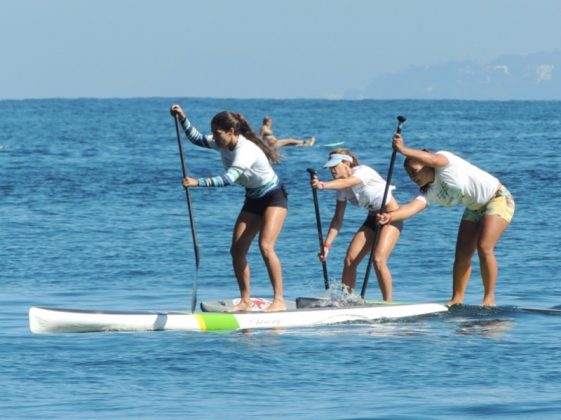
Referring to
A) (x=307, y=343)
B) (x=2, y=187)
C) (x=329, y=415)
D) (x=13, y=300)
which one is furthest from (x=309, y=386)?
(x=2, y=187)

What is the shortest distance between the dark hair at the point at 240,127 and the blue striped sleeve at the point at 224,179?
1.30 ft

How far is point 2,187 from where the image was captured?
33.5m

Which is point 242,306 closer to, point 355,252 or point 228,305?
point 228,305

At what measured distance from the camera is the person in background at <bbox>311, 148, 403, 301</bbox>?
46.3 ft

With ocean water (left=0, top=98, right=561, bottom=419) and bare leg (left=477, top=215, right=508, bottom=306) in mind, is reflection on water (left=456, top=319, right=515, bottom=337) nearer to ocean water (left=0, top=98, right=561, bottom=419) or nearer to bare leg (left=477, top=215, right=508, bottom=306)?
ocean water (left=0, top=98, right=561, bottom=419)

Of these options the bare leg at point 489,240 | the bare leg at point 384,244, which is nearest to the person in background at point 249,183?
the bare leg at point 384,244

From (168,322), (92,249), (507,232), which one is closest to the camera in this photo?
(168,322)

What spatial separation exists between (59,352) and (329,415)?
3358mm

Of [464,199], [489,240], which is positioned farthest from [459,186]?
[489,240]

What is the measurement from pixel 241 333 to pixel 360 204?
73.7 inches

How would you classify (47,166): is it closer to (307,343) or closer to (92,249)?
(92,249)

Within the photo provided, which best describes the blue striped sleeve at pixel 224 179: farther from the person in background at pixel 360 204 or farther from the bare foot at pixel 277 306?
the bare foot at pixel 277 306

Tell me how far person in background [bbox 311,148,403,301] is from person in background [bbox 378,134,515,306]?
0.34 m

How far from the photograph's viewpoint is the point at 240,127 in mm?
13625
